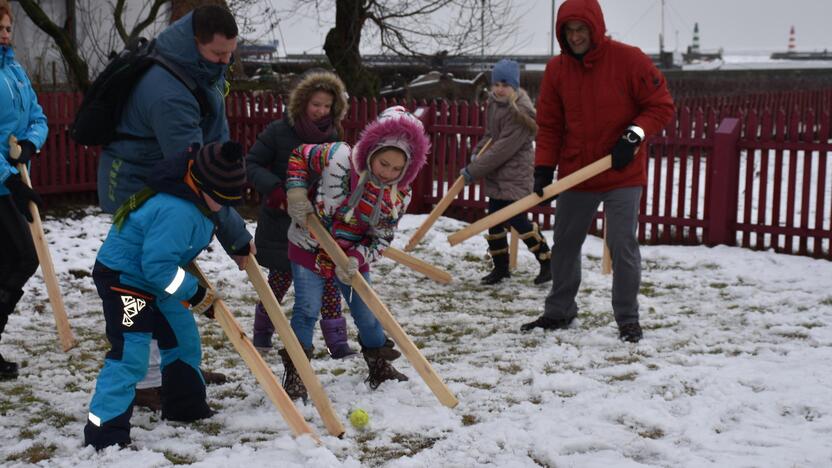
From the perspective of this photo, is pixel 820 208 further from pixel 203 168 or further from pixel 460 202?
pixel 203 168

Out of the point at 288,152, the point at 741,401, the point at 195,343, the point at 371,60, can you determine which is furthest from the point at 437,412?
the point at 371,60

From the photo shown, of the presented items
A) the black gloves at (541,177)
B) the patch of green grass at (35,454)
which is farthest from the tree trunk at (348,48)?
the patch of green grass at (35,454)

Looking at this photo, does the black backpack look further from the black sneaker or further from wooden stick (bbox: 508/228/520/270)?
wooden stick (bbox: 508/228/520/270)

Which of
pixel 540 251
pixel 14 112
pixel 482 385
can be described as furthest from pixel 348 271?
pixel 540 251

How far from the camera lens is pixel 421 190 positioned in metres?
10.4

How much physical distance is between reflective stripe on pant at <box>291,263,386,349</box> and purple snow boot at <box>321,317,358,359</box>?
0.10 m

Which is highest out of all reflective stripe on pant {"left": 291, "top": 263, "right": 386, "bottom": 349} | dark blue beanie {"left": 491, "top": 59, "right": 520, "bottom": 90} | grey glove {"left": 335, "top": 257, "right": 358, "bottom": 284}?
dark blue beanie {"left": 491, "top": 59, "right": 520, "bottom": 90}

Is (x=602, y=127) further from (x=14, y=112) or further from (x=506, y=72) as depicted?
(x=14, y=112)

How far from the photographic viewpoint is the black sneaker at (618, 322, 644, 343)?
5621mm

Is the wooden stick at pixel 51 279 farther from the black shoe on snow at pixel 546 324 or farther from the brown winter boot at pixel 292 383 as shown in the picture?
the black shoe on snow at pixel 546 324

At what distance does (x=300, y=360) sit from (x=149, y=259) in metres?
0.83

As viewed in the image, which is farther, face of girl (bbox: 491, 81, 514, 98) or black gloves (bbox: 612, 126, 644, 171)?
face of girl (bbox: 491, 81, 514, 98)

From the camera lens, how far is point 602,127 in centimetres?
562

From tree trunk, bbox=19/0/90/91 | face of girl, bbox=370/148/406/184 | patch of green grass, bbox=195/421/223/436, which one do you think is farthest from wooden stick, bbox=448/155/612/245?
tree trunk, bbox=19/0/90/91
